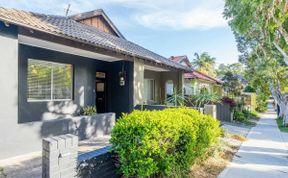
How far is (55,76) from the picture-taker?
32.9ft

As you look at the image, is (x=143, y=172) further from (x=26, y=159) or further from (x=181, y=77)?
(x=181, y=77)

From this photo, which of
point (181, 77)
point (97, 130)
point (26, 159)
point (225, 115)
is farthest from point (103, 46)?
point (225, 115)

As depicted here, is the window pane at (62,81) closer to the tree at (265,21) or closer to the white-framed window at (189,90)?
the white-framed window at (189,90)

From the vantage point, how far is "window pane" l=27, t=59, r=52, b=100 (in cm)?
899

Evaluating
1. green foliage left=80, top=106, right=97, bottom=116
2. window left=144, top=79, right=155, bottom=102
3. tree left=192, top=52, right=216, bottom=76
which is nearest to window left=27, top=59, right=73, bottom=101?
green foliage left=80, top=106, right=97, bottom=116

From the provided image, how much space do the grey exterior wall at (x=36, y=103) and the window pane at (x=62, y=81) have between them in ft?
0.92

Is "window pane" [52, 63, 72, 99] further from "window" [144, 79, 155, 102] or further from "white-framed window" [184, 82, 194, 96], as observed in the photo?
"white-framed window" [184, 82, 194, 96]

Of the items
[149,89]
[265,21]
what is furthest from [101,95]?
[265,21]

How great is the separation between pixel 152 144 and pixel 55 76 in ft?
23.6

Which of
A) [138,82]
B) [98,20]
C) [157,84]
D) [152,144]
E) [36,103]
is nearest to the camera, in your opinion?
[152,144]

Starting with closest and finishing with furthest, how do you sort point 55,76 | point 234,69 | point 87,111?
point 55,76, point 87,111, point 234,69

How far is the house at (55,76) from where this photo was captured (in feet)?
21.0

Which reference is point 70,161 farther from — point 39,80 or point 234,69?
point 234,69

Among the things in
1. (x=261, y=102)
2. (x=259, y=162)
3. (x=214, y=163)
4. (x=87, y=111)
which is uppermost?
(x=87, y=111)
